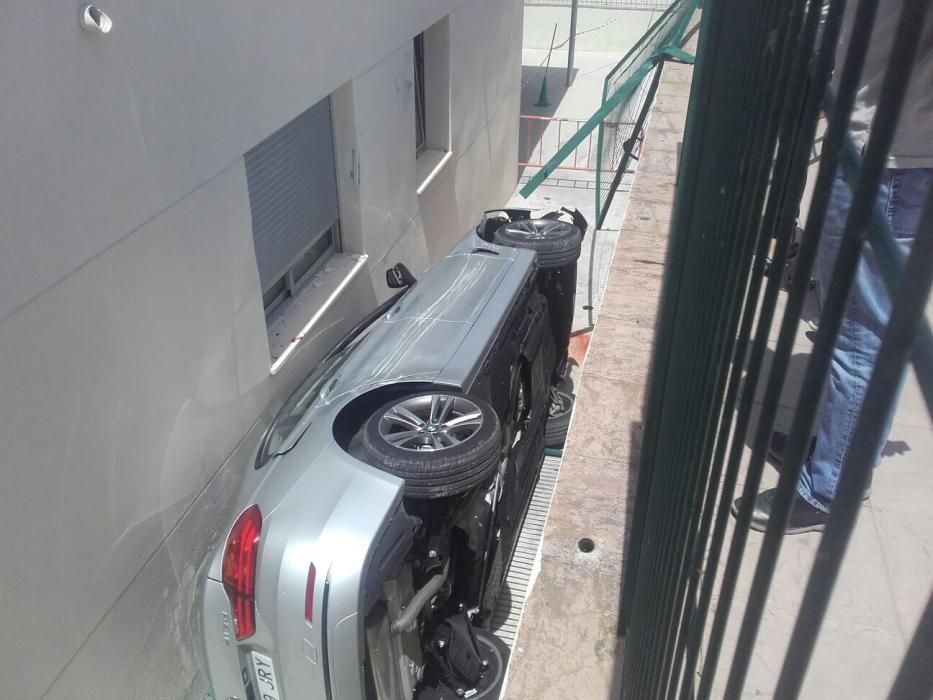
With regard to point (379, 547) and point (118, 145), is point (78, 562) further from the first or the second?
point (118, 145)

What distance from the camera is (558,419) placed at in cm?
655

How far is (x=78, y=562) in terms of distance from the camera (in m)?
3.36

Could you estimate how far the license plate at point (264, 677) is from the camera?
3420 millimetres

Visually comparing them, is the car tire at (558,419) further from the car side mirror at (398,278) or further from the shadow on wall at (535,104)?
the shadow on wall at (535,104)

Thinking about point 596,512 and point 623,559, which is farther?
point 596,512

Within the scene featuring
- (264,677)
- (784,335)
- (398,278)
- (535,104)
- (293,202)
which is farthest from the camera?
(535,104)

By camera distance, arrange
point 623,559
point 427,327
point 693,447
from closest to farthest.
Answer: point 693,447, point 623,559, point 427,327

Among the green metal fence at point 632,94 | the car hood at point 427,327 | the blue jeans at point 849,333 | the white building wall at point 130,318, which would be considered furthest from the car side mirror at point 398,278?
the blue jeans at point 849,333

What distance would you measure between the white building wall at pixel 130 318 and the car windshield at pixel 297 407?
37 cm

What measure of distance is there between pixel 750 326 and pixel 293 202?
4.80m

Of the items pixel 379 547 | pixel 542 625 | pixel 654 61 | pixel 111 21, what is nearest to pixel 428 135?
pixel 654 61

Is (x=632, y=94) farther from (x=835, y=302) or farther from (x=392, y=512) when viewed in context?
(x=835, y=302)

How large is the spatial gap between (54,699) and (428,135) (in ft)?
22.3

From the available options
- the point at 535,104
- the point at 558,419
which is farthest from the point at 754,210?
the point at 535,104
